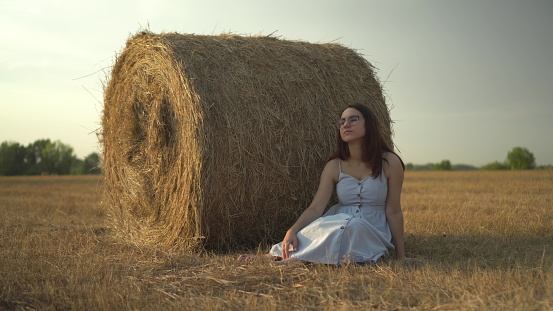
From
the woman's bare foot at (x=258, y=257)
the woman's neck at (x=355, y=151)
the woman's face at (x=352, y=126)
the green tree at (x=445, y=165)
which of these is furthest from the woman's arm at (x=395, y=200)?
the green tree at (x=445, y=165)

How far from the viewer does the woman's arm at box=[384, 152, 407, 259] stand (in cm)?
469

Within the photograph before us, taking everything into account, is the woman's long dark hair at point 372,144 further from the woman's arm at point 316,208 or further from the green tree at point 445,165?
the green tree at point 445,165

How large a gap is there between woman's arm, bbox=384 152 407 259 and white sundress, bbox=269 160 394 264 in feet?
0.17

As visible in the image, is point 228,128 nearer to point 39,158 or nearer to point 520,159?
point 520,159

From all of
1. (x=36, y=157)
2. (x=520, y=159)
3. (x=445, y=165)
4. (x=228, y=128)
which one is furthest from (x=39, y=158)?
(x=228, y=128)

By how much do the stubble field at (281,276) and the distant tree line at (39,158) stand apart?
2675 cm

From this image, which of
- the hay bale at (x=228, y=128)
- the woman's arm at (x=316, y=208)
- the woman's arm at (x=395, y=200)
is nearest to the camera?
the woman's arm at (x=316, y=208)

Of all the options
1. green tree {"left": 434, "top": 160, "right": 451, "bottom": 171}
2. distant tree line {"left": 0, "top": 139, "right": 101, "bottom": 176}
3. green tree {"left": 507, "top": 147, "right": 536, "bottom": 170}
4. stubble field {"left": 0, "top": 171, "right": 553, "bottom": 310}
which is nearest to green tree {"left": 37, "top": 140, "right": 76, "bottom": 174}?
distant tree line {"left": 0, "top": 139, "right": 101, "bottom": 176}

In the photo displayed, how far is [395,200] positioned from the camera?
471 centimetres

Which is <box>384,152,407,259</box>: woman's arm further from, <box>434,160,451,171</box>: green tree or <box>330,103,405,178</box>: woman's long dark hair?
<box>434,160,451,171</box>: green tree

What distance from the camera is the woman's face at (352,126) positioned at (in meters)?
4.71

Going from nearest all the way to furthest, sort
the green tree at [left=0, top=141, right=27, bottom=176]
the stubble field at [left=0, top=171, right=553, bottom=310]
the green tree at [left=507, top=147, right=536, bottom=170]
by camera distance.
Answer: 1. the stubble field at [left=0, top=171, right=553, bottom=310]
2. the green tree at [left=507, top=147, right=536, bottom=170]
3. the green tree at [left=0, top=141, right=27, bottom=176]

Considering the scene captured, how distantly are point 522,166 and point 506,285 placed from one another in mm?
23712

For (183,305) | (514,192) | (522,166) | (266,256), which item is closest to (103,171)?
(266,256)
